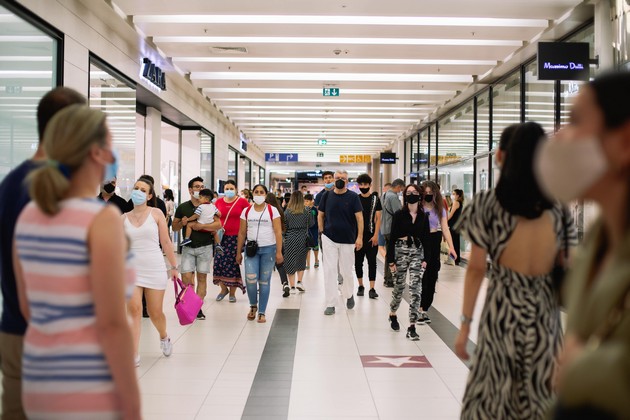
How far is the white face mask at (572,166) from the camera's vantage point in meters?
0.89

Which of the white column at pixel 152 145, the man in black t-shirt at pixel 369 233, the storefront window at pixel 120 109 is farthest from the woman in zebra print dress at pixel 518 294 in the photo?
the white column at pixel 152 145

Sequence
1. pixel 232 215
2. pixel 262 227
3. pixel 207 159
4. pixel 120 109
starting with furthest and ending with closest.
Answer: pixel 207 159 → pixel 120 109 → pixel 232 215 → pixel 262 227

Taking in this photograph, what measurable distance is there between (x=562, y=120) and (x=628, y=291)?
338 inches

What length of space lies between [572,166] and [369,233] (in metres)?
7.67

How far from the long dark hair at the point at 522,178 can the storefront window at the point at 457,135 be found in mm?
11728

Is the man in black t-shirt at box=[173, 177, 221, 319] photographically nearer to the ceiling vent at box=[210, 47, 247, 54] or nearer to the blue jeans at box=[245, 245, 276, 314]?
the blue jeans at box=[245, 245, 276, 314]

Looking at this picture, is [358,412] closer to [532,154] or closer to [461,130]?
[532,154]

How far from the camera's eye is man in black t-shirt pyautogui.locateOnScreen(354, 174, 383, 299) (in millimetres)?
8156

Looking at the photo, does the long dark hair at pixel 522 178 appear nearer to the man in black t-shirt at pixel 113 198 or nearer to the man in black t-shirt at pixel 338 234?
the man in black t-shirt at pixel 113 198

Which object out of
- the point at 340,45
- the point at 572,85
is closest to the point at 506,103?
the point at 572,85

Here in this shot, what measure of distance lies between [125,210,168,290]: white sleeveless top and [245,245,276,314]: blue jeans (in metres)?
1.88

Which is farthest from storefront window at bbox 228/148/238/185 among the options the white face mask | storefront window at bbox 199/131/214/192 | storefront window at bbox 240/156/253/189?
the white face mask

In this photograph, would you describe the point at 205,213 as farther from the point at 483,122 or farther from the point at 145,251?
the point at 483,122

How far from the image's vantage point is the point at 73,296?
1.44 metres
